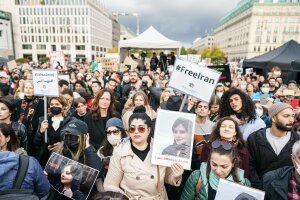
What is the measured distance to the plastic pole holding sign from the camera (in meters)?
4.45

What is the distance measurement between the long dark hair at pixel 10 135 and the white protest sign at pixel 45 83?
58.2 inches

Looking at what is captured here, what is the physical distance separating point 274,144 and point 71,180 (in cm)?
261

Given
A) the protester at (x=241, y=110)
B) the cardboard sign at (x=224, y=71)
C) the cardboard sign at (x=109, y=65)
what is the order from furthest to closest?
the cardboard sign at (x=109, y=65) < the cardboard sign at (x=224, y=71) < the protester at (x=241, y=110)

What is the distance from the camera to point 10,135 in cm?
300

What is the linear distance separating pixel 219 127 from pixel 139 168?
128cm

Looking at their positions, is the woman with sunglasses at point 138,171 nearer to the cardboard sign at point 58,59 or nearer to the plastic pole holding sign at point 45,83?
the plastic pole holding sign at point 45,83

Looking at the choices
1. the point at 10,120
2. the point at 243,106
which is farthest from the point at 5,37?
the point at 243,106

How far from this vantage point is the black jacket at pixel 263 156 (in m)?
3.03

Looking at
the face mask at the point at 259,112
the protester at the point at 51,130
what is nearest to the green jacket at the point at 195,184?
the protester at the point at 51,130

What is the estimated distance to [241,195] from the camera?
2.05 metres

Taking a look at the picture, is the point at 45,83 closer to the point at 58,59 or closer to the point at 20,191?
the point at 20,191

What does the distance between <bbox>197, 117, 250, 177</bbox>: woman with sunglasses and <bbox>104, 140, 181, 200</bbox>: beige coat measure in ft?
2.52

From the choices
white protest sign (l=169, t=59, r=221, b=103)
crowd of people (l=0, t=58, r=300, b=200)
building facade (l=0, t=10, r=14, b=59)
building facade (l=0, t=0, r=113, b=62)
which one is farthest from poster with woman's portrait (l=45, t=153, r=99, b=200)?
building facade (l=0, t=0, r=113, b=62)

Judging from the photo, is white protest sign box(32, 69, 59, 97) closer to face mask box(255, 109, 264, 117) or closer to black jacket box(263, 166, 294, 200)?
black jacket box(263, 166, 294, 200)
